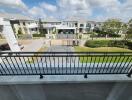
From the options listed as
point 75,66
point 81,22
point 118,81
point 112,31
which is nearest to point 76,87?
point 75,66

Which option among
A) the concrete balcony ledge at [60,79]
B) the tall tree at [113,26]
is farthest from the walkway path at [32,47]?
the tall tree at [113,26]

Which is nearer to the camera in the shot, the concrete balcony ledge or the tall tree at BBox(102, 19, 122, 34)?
the concrete balcony ledge

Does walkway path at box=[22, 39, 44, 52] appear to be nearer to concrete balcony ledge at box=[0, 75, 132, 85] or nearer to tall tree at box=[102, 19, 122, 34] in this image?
concrete balcony ledge at box=[0, 75, 132, 85]

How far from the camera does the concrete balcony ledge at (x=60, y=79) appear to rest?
242 centimetres

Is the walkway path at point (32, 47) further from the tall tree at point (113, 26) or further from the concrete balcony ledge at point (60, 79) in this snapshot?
the tall tree at point (113, 26)

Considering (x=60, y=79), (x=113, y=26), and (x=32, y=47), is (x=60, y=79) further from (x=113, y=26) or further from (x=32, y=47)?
(x=113, y=26)

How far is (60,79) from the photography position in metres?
2.49

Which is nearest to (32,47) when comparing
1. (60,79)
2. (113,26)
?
(60,79)

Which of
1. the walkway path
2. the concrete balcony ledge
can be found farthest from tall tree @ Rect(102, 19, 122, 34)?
the concrete balcony ledge

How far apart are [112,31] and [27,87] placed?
29948 mm

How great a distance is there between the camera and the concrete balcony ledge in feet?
7.94

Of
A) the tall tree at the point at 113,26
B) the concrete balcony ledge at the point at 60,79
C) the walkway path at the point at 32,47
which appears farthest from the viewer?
the tall tree at the point at 113,26

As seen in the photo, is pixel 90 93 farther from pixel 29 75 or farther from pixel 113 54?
pixel 29 75

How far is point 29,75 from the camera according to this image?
8.56 ft
